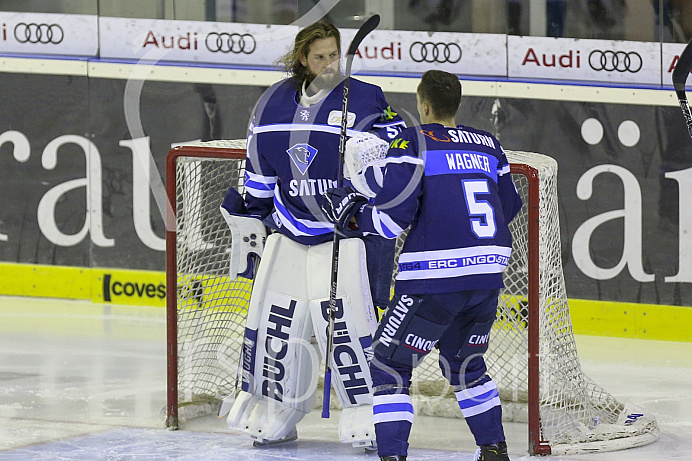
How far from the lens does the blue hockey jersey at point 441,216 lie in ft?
12.8

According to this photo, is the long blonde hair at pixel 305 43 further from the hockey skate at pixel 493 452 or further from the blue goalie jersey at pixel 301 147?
the hockey skate at pixel 493 452

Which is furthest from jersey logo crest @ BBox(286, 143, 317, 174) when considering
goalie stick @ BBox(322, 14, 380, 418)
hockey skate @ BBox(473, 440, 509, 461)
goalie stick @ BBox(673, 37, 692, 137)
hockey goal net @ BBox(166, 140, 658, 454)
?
goalie stick @ BBox(673, 37, 692, 137)

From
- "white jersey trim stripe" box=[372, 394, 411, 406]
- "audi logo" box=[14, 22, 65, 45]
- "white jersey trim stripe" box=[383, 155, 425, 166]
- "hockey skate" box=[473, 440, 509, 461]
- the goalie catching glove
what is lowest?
"hockey skate" box=[473, 440, 509, 461]

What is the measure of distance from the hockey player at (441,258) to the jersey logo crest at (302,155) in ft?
1.53

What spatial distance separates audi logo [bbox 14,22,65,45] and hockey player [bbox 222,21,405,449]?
3508mm

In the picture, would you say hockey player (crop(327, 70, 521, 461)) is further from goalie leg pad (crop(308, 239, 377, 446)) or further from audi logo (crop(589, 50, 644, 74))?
audi logo (crop(589, 50, 644, 74))

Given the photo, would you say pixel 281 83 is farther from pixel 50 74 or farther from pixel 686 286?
pixel 50 74

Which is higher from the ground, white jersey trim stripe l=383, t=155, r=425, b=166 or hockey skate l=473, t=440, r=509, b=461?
white jersey trim stripe l=383, t=155, r=425, b=166

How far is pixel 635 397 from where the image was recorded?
5570 millimetres

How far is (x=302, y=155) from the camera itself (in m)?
4.49

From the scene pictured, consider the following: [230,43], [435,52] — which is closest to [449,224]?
[435,52]

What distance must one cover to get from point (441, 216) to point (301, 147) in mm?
764

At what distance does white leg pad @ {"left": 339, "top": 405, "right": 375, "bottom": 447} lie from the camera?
4535 mm

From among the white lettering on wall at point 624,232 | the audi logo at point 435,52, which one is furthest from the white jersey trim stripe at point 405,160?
the audi logo at point 435,52
